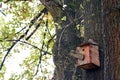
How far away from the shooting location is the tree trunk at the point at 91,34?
2672 mm

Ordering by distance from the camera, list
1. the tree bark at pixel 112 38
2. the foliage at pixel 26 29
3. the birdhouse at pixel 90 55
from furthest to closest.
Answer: the foliage at pixel 26 29 < the birdhouse at pixel 90 55 < the tree bark at pixel 112 38

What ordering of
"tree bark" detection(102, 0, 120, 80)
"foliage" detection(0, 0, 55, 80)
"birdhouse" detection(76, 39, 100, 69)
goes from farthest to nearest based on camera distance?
"foliage" detection(0, 0, 55, 80)
"birdhouse" detection(76, 39, 100, 69)
"tree bark" detection(102, 0, 120, 80)

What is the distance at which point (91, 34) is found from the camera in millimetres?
3318

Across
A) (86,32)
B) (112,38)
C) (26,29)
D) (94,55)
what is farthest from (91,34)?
(26,29)

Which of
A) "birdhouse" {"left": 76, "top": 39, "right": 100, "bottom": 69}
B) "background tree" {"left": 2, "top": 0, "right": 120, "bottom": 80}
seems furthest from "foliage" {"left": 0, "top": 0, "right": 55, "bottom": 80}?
"birdhouse" {"left": 76, "top": 39, "right": 100, "bottom": 69}

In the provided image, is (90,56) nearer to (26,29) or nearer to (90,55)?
(90,55)

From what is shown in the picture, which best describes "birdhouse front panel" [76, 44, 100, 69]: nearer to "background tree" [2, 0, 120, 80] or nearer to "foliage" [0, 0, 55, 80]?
"background tree" [2, 0, 120, 80]

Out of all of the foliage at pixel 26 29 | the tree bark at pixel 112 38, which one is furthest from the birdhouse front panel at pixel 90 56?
the foliage at pixel 26 29

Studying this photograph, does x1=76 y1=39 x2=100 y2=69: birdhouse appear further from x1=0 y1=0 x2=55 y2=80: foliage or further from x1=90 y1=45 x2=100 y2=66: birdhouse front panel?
x1=0 y1=0 x2=55 y2=80: foliage

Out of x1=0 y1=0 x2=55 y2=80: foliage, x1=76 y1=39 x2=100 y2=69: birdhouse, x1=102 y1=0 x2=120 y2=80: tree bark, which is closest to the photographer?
x1=102 y1=0 x2=120 y2=80: tree bark

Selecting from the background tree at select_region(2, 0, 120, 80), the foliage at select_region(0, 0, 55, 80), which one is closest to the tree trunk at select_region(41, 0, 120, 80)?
the background tree at select_region(2, 0, 120, 80)

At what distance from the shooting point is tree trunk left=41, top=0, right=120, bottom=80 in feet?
8.77

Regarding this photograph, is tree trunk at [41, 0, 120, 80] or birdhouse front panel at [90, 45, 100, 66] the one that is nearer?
tree trunk at [41, 0, 120, 80]

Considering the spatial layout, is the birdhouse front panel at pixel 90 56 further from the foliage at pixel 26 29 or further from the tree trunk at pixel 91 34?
the foliage at pixel 26 29
